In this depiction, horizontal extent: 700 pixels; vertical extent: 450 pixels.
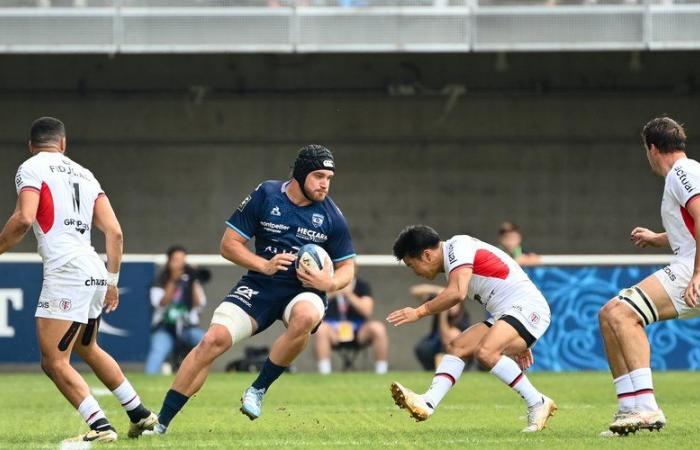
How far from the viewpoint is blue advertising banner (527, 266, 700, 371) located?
2014cm

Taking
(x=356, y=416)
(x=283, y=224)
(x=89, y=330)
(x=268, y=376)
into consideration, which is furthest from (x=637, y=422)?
(x=89, y=330)

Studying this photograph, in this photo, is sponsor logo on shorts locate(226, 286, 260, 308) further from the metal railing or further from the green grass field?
the metal railing

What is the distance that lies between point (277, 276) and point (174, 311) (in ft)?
34.9

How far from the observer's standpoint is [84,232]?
9.29 m

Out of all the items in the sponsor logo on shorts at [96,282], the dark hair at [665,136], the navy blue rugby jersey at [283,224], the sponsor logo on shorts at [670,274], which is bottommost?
the sponsor logo on shorts at [96,282]

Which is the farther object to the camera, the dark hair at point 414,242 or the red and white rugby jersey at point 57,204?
the dark hair at point 414,242

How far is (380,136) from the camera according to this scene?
25.1 meters

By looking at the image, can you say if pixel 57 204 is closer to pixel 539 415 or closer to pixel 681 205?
pixel 539 415

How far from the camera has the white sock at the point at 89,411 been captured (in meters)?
9.05

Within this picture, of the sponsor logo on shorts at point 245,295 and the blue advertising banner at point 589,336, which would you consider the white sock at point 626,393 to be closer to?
the sponsor logo on shorts at point 245,295

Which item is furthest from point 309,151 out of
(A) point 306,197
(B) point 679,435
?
(B) point 679,435

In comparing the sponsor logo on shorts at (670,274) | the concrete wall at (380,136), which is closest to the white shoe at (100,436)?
the sponsor logo on shorts at (670,274)

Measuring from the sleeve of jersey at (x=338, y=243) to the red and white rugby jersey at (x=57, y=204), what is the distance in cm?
160

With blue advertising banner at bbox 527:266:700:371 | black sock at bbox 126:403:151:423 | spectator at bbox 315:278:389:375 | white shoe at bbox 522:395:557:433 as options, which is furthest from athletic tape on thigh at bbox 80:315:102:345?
blue advertising banner at bbox 527:266:700:371
